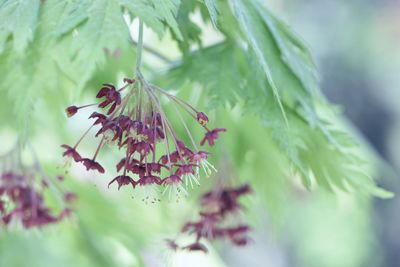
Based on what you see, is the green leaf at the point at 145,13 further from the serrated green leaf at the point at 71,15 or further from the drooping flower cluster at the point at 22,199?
the drooping flower cluster at the point at 22,199

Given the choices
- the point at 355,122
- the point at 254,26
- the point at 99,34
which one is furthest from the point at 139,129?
the point at 355,122

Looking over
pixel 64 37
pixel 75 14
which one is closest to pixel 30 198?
pixel 64 37

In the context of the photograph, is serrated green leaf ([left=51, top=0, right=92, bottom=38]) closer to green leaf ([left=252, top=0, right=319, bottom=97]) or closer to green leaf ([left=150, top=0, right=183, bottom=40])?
green leaf ([left=150, top=0, right=183, bottom=40])

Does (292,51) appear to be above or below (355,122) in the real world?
above

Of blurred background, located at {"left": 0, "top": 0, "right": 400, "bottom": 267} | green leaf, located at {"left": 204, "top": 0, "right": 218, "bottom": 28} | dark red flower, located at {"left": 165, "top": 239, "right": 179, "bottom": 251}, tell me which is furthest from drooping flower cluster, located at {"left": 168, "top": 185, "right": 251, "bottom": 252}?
blurred background, located at {"left": 0, "top": 0, "right": 400, "bottom": 267}

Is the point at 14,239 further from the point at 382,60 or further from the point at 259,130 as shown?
the point at 382,60

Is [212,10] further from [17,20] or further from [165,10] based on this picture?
[17,20]

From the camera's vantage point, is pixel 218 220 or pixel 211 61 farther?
pixel 218 220
